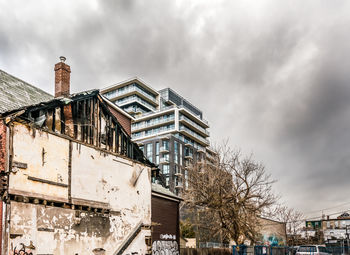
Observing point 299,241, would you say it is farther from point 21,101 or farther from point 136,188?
point 21,101

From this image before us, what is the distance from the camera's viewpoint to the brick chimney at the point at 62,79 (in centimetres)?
2008

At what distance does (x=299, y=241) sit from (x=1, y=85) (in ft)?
174

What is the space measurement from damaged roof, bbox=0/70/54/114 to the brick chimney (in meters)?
0.81

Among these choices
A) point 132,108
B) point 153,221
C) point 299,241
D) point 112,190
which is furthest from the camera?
point 132,108

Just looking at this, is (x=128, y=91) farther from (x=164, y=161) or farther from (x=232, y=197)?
(x=232, y=197)

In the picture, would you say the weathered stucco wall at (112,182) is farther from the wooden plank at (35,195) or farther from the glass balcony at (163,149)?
the glass balcony at (163,149)

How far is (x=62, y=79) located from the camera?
2022cm

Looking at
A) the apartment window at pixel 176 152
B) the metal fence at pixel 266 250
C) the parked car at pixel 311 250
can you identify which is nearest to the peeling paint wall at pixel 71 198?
the metal fence at pixel 266 250

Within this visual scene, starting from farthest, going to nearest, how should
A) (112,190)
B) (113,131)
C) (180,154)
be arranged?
(180,154) → (113,131) → (112,190)

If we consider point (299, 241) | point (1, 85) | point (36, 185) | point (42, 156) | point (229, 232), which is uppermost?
point (1, 85)

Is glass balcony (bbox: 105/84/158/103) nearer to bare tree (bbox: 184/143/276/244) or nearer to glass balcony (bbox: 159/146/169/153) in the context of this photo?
glass balcony (bbox: 159/146/169/153)

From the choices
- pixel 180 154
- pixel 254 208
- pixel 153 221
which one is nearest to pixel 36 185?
pixel 153 221

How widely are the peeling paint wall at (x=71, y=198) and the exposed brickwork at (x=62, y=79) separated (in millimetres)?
4588

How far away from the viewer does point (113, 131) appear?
64.4 feet
